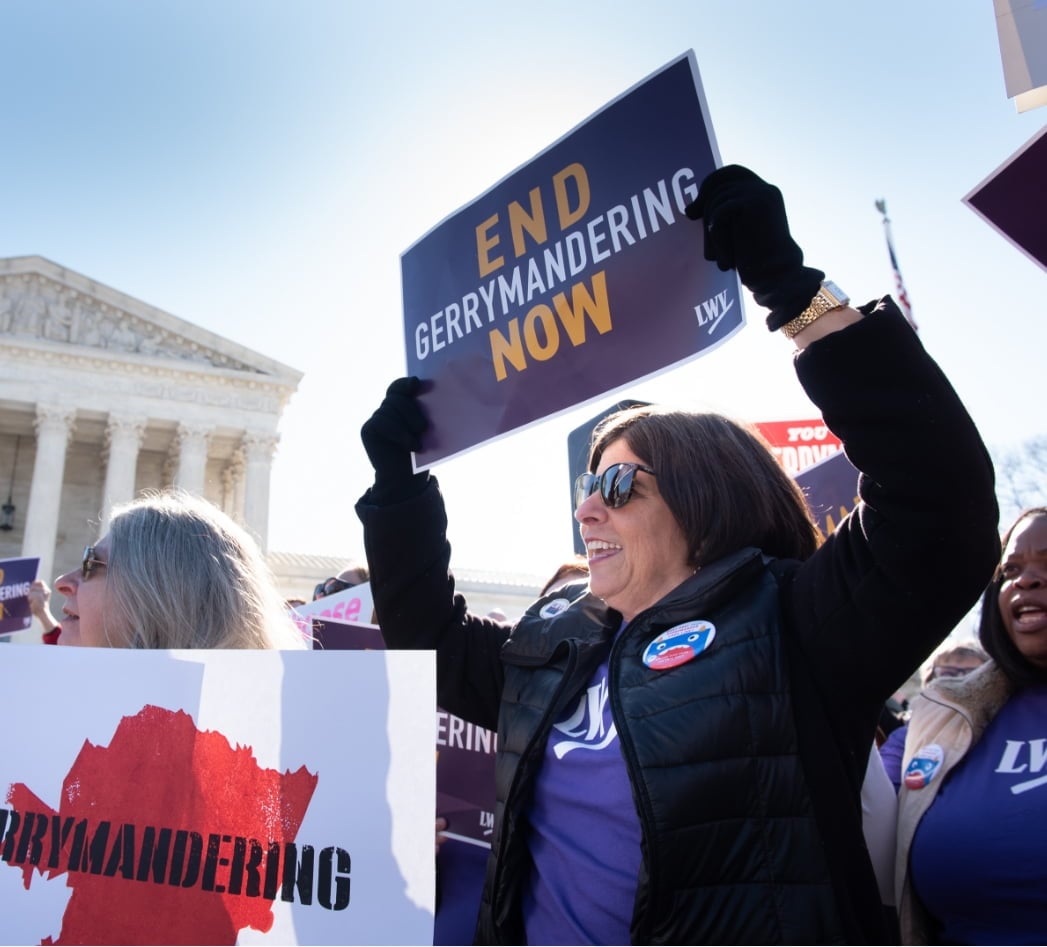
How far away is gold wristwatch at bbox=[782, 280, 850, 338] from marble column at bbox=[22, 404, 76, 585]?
3051cm

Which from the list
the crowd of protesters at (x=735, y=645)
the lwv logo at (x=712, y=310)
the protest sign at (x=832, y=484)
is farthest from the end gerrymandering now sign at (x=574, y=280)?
the protest sign at (x=832, y=484)

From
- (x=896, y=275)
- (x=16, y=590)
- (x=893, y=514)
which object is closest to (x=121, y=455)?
(x=16, y=590)

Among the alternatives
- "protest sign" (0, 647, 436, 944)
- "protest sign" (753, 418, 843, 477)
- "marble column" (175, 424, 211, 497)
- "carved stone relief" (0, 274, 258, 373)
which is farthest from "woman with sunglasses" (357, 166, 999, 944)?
"carved stone relief" (0, 274, 258, 373)

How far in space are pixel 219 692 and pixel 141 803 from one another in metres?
0.20

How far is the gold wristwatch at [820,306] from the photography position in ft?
5.34

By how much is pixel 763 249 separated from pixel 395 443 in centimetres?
119

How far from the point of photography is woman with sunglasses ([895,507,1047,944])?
2041mm

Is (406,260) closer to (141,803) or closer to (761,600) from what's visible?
(761,600)

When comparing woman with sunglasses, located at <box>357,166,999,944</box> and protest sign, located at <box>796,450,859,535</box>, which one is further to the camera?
protest sign, located at <box>796,450,859,535</box>

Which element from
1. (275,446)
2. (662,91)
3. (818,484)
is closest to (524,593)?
(275,446)

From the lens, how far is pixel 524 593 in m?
30.2

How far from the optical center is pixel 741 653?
1640 mm

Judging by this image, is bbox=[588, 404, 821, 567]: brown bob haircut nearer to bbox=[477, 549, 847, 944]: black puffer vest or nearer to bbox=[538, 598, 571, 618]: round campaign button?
bbox=[477, 549, 847, 944]: black puffer vest

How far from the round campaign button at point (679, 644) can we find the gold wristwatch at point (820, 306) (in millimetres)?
586
